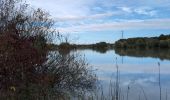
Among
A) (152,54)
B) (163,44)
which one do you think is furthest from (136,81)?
(163,44)

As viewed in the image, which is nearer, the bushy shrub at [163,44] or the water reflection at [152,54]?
the water reflection at [152,54]

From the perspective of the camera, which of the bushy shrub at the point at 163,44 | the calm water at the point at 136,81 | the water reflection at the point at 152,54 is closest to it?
the calm water at the point at 136,81

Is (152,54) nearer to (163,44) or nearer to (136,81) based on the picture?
(163,44)

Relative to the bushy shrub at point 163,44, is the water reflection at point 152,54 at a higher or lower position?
lower

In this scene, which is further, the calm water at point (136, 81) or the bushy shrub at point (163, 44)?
the bushy shrub at point (163, 44)

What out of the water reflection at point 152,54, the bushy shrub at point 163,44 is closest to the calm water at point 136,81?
the water reflection at point 152,54

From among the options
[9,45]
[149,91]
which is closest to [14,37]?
[9,45]

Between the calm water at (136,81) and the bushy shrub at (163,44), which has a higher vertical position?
the bushy shrub at (163,44)

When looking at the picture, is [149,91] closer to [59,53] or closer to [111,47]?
[59,53]

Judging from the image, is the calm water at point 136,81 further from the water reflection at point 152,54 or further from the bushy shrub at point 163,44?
the bushy shrub at point 163,44

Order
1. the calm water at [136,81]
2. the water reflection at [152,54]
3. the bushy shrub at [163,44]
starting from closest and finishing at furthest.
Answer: the calm water at [136,81] < the water reflection at [152,54] < the bushy shrub at [163,44]

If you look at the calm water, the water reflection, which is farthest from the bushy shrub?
the calm water

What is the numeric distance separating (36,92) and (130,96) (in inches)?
193

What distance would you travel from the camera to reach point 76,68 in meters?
13.7
